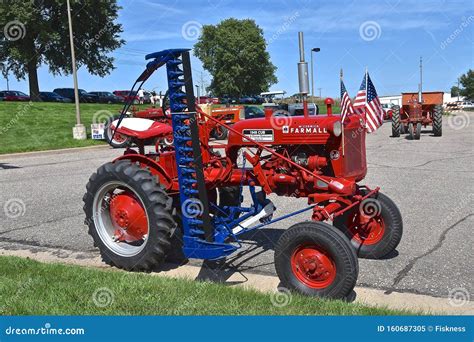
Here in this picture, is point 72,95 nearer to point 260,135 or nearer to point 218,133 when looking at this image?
point 218,133

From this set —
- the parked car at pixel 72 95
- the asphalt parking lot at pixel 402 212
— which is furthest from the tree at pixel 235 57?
the asphalt parking lot at pixel 402 212

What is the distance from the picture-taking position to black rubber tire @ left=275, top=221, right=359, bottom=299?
4074 millimetres

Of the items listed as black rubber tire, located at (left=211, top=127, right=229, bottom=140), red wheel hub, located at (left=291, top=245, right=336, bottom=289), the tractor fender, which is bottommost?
red wheel hub, located at (left=291, top=245, right=336, bottom=289)

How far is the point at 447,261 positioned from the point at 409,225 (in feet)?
4.90

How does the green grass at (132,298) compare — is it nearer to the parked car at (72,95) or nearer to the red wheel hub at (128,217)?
the red wheel hub at (128,217)

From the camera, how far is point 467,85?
102875mm

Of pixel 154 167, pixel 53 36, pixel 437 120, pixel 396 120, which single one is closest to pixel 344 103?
pixel 154 167

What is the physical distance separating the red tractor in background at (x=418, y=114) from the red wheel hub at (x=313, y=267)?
18.1 metres

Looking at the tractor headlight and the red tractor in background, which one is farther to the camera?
the red tractor in background

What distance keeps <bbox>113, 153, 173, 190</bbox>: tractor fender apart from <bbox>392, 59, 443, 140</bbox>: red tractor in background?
1767cm

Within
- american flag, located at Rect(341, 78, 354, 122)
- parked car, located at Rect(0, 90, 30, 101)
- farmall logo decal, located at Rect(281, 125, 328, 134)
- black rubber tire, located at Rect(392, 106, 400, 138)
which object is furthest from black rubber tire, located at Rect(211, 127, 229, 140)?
parked car, located at Rect(0, 90, 30, 101)

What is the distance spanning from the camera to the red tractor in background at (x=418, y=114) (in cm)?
2163

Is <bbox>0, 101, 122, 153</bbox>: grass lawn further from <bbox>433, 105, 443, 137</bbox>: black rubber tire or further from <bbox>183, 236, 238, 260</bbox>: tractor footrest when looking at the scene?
<bbox>183, 236, 238, 260</bbox>: tractor footrest

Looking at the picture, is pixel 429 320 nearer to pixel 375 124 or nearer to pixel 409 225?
pixel 375 124
